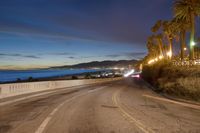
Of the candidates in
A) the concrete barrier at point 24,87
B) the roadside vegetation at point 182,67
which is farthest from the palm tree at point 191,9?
the concrete barrier at point 24,87

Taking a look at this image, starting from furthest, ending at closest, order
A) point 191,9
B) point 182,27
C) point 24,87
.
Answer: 1. point 182,27
2. point 191,9
3. point 24,87

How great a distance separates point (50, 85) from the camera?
33.1 m

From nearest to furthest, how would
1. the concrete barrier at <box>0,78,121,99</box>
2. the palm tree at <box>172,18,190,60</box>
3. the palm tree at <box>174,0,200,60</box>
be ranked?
the concrete barrier at <box>0,78,121,99</box> < the palm tree at <box>174,0,200,60</box> < the palm tree at <box>172,18,190,60</box>

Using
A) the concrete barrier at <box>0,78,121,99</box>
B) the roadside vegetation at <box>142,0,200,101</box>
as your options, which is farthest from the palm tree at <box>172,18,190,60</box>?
the concrete barrier at <box>0,78,121,99</box>

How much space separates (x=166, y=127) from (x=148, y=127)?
652 millimetres

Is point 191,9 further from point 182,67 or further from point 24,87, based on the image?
point 24,87

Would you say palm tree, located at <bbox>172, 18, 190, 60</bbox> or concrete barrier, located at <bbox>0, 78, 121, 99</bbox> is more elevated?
palm tree, located at <bbox>172, 18, 190, 60</bbox>

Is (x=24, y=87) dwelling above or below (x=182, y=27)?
below

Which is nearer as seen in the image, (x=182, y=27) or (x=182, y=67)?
(x=182, y=67)

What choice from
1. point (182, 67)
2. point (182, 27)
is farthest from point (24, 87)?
point (182, 27)

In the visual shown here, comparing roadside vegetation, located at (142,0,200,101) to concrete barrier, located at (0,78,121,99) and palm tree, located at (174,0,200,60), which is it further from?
concrete barrier, located at (0,78,121,99)

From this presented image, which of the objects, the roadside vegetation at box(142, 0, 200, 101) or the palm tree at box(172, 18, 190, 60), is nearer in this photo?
the roadside vegetation at box(142, 0, 200, 101)

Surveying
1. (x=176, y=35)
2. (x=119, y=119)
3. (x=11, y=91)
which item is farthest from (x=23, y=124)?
(x=176, y=35)

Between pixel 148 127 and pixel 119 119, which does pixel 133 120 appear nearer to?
pixel 119 119
